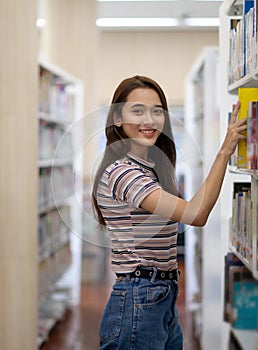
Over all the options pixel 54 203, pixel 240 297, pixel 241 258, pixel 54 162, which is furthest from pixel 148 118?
pixel 54 162

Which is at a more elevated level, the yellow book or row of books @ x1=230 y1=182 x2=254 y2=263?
the yellow book

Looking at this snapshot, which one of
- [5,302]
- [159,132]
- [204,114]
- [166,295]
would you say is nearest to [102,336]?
[166,295]

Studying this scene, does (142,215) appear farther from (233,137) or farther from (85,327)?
(85,327)

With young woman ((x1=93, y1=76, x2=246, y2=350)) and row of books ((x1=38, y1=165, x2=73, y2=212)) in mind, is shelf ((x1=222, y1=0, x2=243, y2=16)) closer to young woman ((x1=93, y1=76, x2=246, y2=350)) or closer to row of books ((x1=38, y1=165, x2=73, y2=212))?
young woman ((x1=93, y1=76, x2=246, y2=350))

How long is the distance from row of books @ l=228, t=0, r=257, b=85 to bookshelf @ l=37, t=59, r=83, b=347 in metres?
1.68

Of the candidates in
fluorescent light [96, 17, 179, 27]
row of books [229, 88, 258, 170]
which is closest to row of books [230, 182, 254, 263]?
row of books [229, 88, 258, 170]

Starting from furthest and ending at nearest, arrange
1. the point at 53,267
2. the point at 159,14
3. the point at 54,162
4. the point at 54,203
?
the point at 159,14 → the point at 53,267 → the point at 54,162 → the point at 54,203

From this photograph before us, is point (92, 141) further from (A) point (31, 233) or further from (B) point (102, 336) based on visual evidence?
(A) point (31, 233)

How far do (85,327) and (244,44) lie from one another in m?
2.97

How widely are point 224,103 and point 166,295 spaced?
3.23 feet

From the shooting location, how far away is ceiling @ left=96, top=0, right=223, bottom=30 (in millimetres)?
7066

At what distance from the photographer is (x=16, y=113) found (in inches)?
128

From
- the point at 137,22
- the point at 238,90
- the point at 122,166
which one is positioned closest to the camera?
the point at 122,166

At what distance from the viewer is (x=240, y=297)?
2203 millimetres
